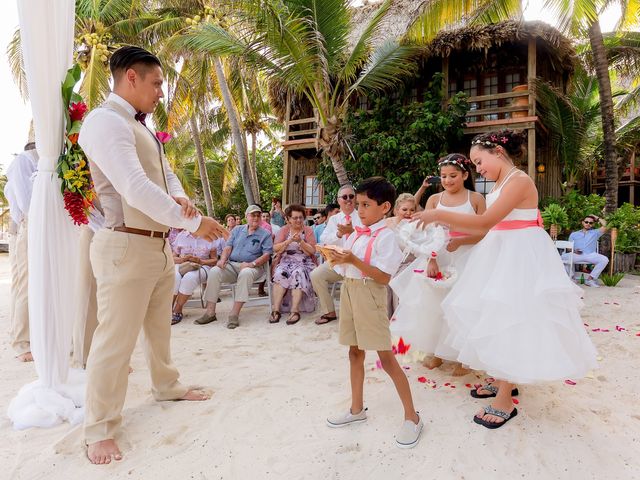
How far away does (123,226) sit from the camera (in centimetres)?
229

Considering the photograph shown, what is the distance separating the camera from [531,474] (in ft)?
6.54

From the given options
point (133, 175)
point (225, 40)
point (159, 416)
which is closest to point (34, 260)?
point (133, 175)

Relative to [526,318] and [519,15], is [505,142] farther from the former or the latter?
[519,15]

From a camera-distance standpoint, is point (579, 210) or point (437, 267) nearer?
point (437, 267)

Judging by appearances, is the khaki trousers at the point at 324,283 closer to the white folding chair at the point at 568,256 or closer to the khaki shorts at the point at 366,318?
the khaki shorts at the point at 366,318

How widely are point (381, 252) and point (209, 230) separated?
100 cm

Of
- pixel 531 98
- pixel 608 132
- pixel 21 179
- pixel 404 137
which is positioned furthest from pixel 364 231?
pixel 531 98

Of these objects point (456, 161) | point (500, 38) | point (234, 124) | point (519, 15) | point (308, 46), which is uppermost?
point (519, 15)

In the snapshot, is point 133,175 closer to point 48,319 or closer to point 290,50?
point 48,319

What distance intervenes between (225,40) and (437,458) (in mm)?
8868

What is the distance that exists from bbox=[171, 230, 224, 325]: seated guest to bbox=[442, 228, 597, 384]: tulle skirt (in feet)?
11.8

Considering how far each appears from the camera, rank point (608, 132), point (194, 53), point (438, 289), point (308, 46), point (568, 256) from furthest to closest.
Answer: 1. point (194, 53)
2. point (608, 132)
3. point (308, 46)
4. point (568, 256)
5. point (438, 289)

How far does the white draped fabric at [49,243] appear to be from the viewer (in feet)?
8.15

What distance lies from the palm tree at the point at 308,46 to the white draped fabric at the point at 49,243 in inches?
223
